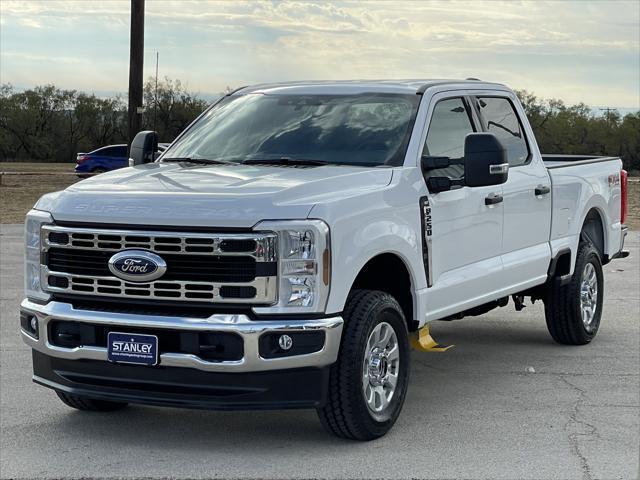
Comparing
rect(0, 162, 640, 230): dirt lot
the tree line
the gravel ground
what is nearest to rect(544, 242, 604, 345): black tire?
the gravel ground

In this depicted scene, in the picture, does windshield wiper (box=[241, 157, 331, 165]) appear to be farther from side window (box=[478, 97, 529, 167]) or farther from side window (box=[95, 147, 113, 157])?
side window (box=[95, 147, 113, 157])

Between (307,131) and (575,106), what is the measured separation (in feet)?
240

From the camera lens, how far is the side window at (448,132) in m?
7.28

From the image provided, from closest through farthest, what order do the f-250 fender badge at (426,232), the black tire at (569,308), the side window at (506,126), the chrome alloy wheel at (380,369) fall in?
the chrome alloy wheel at (380,369) < the f-250 fender badge at (426,232) < the side window at (506,126) < the black tire at (569,308)

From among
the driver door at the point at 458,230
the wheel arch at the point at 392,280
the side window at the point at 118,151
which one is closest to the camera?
the wheel arch at the point at 392,280

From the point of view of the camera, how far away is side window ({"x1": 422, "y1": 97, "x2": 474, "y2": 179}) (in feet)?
23.9

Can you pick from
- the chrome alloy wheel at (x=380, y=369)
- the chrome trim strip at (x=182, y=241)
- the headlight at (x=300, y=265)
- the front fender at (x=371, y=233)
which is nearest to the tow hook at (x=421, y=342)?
the front fender at (x=371, y=233)

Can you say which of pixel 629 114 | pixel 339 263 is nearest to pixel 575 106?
pixel 629 114

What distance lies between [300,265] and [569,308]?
396 centimetres

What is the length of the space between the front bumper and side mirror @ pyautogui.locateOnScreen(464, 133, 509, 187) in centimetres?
163

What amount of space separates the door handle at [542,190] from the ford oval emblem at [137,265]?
140 inches

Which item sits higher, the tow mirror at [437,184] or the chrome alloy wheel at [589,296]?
the tow mirror at [437,184]

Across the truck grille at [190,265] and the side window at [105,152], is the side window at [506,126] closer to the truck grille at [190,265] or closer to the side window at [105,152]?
the truck grille at [190,265]

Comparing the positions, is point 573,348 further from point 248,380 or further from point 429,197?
point 248,380
